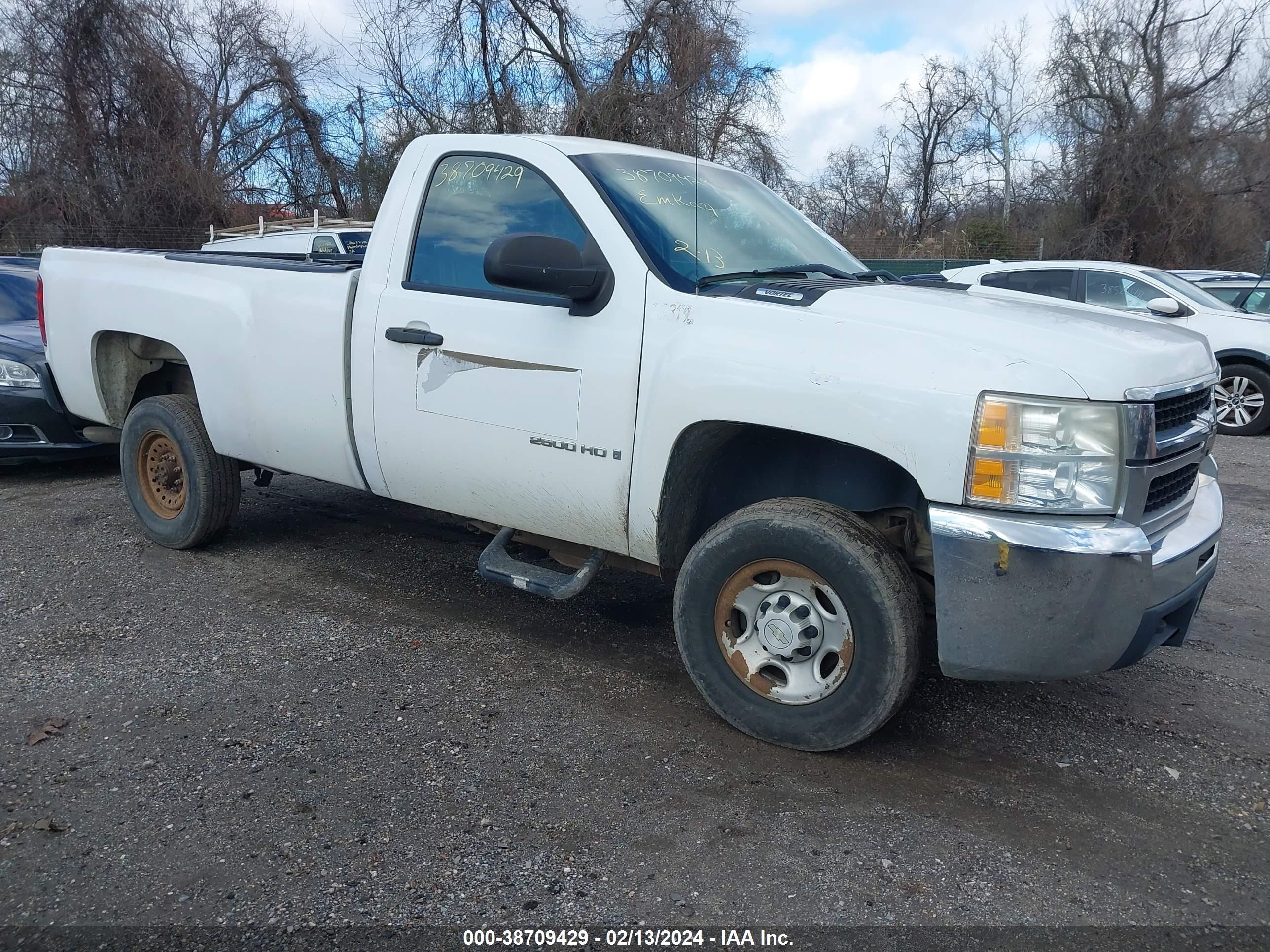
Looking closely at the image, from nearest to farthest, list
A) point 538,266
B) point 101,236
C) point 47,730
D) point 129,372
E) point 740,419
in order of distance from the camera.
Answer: point 740,419, point 538,266, point 47,730, point 129,372, point 101,236

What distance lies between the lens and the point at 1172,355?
124 inches

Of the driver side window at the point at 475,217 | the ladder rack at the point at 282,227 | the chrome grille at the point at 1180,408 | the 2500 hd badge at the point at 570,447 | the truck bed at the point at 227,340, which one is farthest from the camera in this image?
the ladder rack at the point at 282,227

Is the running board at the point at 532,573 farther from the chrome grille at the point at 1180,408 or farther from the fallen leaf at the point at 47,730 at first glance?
the chrome grille at the point at 1180,408

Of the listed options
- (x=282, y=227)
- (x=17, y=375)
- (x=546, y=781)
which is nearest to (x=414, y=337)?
(x=546, y=781)

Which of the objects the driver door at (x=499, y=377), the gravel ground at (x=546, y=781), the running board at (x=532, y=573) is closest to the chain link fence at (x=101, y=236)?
the gravel ground at (x=546, y=781)

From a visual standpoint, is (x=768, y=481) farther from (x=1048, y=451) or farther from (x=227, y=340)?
(x=227, y=340)

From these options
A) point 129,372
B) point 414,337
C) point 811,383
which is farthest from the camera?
point 129,372

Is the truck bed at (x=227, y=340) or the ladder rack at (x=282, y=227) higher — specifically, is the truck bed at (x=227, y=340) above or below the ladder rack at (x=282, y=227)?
below

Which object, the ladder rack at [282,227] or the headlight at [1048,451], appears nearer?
the headlight at [1048,451]

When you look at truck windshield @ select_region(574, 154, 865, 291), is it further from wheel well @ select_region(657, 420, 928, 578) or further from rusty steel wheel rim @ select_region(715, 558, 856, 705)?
rusty steel wheel rim @ select_region(715, 558, 856, 705)

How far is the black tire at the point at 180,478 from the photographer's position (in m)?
5.24

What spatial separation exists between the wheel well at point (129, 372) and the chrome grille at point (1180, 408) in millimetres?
4674

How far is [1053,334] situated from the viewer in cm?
303

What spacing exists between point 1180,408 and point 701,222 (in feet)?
6.02
